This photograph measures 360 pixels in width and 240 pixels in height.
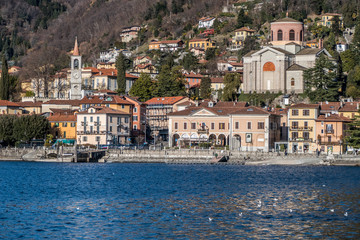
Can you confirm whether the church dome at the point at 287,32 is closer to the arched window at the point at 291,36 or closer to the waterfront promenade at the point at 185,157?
the arched window at the point at 291,36

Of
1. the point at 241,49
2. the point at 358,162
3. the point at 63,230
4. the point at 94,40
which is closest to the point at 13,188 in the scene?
the point at 63,230

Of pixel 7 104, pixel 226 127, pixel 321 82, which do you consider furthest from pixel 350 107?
pixel 7 104

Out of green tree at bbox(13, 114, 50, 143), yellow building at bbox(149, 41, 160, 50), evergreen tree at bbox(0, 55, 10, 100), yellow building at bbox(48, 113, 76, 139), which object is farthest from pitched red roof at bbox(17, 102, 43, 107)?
yellow building at bbox(149, 41, 160, 50)

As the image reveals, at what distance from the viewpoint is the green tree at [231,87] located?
3816 inches

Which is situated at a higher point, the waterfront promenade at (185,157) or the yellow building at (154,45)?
the yellow building at (154,45)

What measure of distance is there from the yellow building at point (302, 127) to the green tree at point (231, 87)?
17985 mm

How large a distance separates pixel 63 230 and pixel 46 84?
9064 centimetres

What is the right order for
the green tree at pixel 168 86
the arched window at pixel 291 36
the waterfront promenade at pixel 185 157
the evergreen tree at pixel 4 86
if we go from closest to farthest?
the waterfront promenade at pixel 185 157, the arched window at pixel 291 36, the green tree at pixel 168 86, the evergreen tree at pixel 4 86

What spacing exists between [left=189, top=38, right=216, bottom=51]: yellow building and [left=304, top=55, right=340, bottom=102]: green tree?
53.4m

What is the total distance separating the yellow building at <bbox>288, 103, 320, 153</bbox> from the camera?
78.2 m

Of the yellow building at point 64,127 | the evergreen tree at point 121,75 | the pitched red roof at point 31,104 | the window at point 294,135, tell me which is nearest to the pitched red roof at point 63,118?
the yellow building at point 64,127

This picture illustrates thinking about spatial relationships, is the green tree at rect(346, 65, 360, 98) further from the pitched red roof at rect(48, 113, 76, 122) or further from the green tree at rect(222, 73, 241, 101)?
the pitched red roof at rect(48, 113, 76, 122)

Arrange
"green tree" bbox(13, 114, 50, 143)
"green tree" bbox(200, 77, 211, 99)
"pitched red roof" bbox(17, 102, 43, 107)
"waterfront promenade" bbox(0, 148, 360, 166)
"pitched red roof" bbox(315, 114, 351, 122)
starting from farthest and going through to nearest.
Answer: "green tree" bbox(200, 77, 211, 99), "pitched red roof" bbox(17, 102, 43, 107), "green tree" bbox(13, 114, 50, 143), "pitched red roof" bbox(315, 114, 351, 122), "waterfront promenade" bbox(0, 148, 360, 166)

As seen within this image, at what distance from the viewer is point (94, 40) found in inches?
7451
